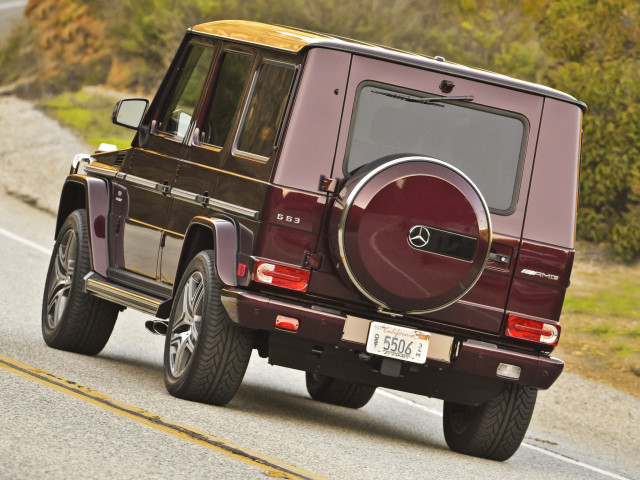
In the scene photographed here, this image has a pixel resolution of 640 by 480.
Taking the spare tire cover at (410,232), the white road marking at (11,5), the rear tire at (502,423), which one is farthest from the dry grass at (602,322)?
the white road marking at (11,5)

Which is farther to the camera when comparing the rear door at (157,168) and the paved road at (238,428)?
the rear door at (157,168)

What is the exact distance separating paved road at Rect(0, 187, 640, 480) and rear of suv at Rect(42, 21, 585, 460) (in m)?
0.39

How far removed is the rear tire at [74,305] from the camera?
9.15 metres

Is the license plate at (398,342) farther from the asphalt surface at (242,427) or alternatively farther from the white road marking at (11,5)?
the white road marking at (11,5)

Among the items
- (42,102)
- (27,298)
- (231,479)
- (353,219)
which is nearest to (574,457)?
(353,219)

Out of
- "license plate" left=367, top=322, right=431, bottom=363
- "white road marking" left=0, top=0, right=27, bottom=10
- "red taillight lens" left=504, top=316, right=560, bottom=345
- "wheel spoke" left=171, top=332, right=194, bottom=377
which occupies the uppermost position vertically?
"white road marking" left=0, top=0, right=27, bottom=10

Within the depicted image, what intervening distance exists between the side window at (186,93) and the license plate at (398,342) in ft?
7.15

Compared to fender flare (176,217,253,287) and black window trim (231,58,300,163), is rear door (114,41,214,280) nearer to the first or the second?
black window trim (231,58,300,163)

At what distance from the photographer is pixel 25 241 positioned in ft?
56.2

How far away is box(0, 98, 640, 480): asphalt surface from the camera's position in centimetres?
592

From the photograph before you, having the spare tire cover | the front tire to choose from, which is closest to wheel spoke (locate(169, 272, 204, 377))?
the front tire

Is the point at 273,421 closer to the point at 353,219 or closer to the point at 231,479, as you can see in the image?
the point at 353,219

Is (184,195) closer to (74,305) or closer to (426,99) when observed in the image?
(74,305)

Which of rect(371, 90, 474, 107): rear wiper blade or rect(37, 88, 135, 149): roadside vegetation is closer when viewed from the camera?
rect(371, 90, 474, 107): rear wiper blade
